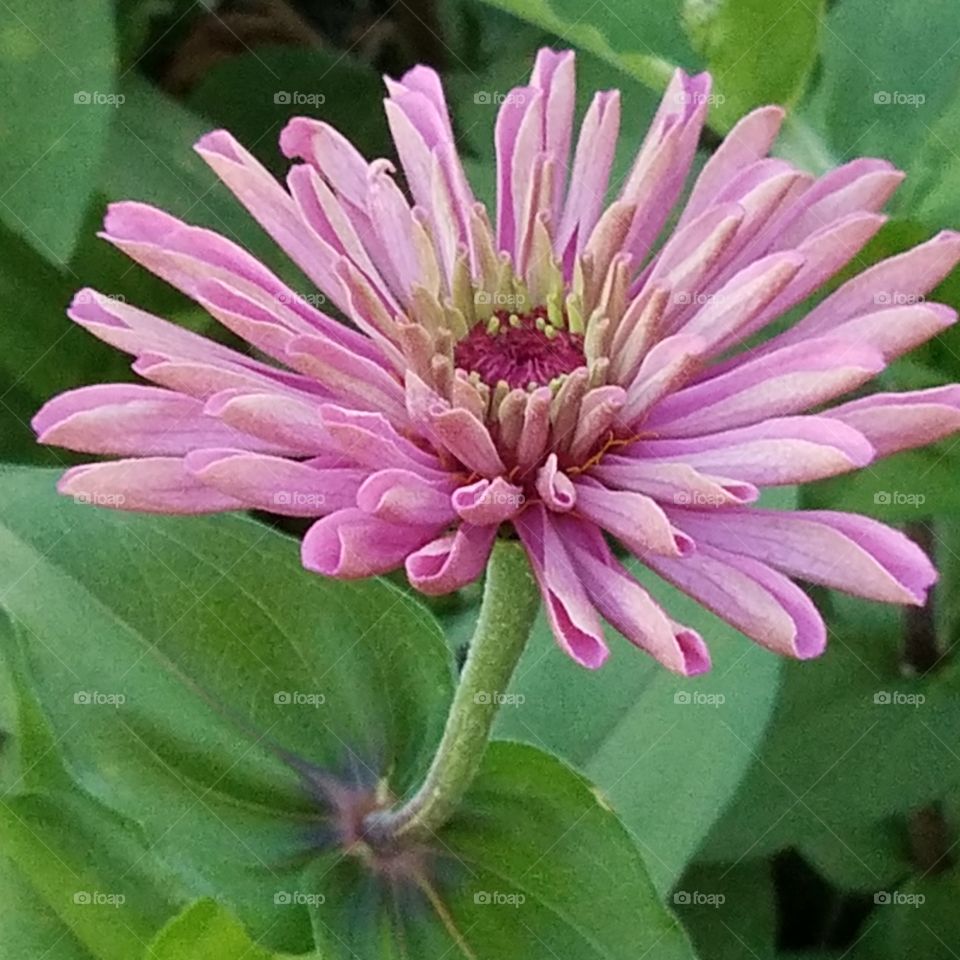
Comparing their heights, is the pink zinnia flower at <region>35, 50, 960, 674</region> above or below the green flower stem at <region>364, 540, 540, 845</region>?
above

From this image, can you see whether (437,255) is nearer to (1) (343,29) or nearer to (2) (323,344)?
(2) (323,344)

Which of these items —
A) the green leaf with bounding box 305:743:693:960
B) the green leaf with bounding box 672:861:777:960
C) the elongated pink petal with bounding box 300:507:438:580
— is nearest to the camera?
the elongated pink petal with bounding box 300:507:438:580

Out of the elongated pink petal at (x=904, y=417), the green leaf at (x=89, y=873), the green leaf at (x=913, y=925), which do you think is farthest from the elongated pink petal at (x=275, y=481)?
the green leaf at (x=913, y=925)

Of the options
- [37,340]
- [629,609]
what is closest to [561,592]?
[629,609]

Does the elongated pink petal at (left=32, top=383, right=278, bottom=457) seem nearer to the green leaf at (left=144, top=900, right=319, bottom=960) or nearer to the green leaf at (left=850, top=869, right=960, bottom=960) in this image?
the green leaf at (left=144, top=900, right=319, bottom=960)

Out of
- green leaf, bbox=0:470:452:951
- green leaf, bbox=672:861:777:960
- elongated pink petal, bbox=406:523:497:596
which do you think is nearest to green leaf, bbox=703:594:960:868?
green leaf, bbox=672:861:777:960

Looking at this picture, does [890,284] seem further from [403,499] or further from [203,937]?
[203,937]

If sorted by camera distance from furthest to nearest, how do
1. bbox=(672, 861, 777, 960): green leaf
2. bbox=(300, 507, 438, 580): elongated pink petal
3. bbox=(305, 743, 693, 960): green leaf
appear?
1. bbox=(672, 861, 777, 960): green leaf
2. bbox=(305, 743, 693, 960): green leaf
3. bbox=(300, 507, 438, 580): elongated pink petal
